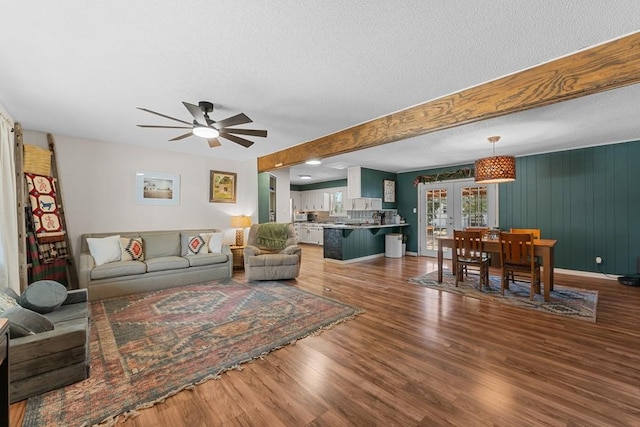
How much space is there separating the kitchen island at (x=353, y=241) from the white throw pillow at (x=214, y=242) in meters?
2.60

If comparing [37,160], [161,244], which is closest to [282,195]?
[161,244]

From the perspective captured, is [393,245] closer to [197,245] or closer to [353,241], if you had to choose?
[353,241]

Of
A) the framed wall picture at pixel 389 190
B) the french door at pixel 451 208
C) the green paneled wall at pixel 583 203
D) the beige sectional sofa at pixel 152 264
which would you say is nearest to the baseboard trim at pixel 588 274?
the green paneled wall at pixel 583 203

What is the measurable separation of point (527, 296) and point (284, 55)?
4.36 metres

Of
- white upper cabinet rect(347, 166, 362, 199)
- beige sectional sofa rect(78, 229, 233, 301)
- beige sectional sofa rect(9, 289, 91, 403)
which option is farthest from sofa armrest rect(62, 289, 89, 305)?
white upper cabinet rect(347, 166, 362, 199)

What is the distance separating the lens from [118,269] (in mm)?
3711

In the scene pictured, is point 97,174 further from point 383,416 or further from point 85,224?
point 383,416

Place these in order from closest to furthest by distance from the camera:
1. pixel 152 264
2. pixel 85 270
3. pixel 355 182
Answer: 1. pixel 85 270
2. pixel 152 264
3. pixel 355 182

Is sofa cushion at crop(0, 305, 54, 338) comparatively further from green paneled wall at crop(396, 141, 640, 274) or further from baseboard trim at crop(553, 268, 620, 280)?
baseboard trim at crop(553, 268, 620, 280)

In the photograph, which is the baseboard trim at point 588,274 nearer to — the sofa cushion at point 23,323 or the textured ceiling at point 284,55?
the textured ceiling at point 284,55

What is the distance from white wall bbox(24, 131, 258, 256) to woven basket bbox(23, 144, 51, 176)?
0.18 m

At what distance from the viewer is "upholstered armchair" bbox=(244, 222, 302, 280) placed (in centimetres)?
450

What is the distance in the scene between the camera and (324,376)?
195cm

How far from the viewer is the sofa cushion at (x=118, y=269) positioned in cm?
360
